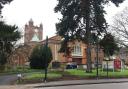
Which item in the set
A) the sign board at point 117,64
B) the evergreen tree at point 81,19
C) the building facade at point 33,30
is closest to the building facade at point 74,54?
the building facade at point 33,30

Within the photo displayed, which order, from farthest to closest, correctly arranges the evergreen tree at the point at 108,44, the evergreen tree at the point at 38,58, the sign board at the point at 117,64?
the evergreen tree at the point at 38,58 < the sign board at the point at 117,64 < the evergreen tree at the point at 108,44

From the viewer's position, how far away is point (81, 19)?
58.8 metres

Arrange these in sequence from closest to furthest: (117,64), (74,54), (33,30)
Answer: (117,64) → (74,54) → (33,30)

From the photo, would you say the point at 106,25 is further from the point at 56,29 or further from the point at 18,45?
the point at 18,45

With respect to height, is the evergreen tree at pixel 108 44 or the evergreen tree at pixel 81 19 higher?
the evergreen tree at pixel 81 19

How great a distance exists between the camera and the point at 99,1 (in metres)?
59.1

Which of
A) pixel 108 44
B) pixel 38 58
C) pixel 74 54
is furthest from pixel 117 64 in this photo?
pixel 74 54

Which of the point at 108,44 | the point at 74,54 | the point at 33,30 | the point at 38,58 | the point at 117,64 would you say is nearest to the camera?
the point at 108,44

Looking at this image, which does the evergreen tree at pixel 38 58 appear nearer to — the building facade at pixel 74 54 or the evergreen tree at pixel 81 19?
the evergreen tree at pixel 81 19

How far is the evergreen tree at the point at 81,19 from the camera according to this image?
5809cm

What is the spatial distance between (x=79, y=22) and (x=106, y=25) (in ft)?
13.2

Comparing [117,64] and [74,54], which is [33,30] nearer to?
[74,54]

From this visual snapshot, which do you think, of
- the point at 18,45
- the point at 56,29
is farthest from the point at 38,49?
the point at 56,29

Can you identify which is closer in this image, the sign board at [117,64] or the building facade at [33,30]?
the sign board at [117,64]
